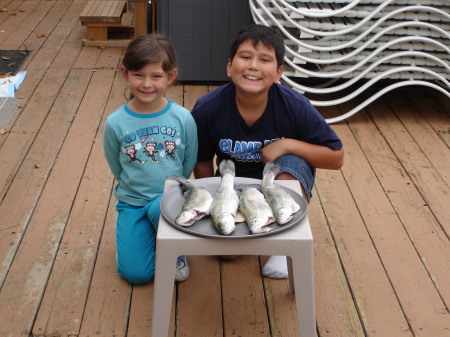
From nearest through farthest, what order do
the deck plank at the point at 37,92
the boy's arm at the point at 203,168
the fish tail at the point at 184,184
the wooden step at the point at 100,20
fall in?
1. the fish tail at the point at 184,184
2. the boy's arm at the point at 203,168
3. the deck plank at the point at 37,92
4. the wooden step at the point at 100,20

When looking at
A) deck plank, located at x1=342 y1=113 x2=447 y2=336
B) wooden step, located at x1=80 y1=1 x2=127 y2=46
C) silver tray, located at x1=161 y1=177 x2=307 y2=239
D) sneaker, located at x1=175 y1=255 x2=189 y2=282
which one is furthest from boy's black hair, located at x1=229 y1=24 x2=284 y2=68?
wooden step, located at x1=80 y1=1 x2=127 y2=46

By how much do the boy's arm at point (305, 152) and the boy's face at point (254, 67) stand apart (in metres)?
0.25

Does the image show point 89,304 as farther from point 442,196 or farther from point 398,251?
point 442,196

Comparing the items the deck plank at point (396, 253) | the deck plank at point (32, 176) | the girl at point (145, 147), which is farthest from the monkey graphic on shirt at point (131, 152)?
the deck plank at point (396, 253)

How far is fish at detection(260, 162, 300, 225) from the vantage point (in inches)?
89.3

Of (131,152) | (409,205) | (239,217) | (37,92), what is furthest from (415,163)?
(37,92)

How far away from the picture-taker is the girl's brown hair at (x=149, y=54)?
2691mm

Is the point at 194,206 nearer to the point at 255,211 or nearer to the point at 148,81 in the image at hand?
the point at 255,211

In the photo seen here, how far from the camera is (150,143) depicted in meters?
2.80

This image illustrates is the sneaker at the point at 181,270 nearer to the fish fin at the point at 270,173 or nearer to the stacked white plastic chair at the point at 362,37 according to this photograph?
the fish fin at the point at 270,173

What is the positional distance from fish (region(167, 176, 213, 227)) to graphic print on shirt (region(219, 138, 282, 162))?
0.51m

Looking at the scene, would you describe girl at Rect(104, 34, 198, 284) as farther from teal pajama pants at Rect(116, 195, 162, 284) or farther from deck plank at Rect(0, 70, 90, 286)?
deck plank at Rect(0, 70, 90, 286)

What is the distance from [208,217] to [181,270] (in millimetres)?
682

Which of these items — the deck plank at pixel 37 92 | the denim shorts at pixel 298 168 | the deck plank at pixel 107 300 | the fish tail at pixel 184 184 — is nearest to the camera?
the fish tail at pixel 184 184
